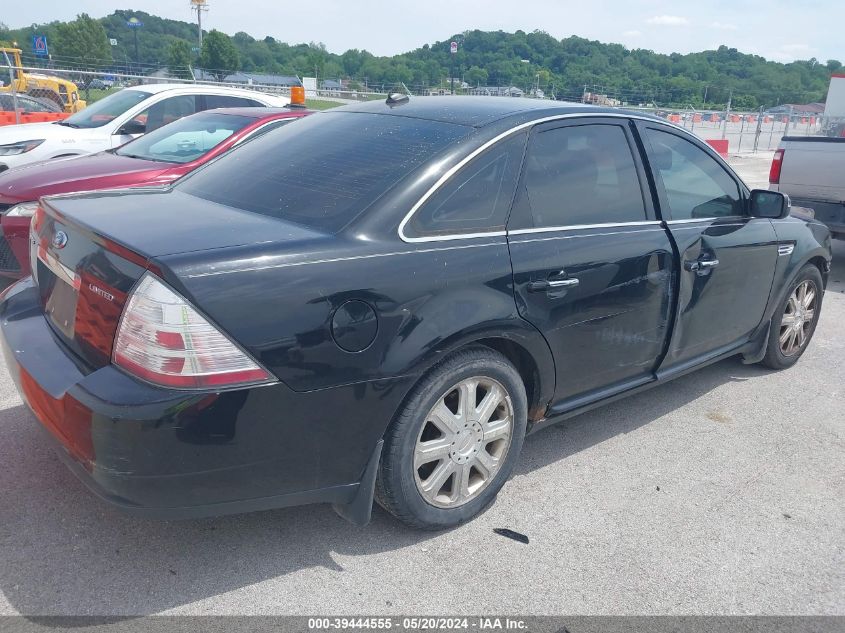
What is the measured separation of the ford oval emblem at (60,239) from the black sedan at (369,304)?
17mm

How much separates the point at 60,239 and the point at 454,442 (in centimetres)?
169

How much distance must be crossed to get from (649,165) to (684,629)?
2214 mm

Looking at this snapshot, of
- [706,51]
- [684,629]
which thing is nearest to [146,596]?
[684,629]

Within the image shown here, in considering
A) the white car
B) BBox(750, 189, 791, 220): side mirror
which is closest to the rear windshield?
BBox(750, 189, 791, 220): side mirror

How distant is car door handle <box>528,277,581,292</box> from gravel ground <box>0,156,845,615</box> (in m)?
0.96

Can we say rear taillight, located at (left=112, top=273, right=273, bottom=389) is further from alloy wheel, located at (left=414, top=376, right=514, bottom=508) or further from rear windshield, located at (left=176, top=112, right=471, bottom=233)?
alloy wheel, located at (left=414, top=376, right=514, bottom=508)

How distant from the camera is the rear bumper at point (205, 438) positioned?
223cm

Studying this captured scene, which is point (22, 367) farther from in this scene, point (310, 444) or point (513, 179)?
point (513, 179)

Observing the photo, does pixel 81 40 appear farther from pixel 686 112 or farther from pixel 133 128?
pixel 133 128

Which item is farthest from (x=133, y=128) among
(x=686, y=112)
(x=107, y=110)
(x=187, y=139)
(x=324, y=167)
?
(x=686, y=112)

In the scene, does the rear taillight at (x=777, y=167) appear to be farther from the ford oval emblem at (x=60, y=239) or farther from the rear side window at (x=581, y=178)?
the ford oval emblem at (x=60, y=239)

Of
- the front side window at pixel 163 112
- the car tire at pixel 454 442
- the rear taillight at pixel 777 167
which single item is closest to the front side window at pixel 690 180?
the car tire at pixel 454 442

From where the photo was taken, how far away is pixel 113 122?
852cm

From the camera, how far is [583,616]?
2.52 meters
